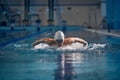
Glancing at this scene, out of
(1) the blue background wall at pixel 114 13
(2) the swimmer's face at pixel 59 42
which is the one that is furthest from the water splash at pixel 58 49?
(1) the blue background wall at pixel 114 13

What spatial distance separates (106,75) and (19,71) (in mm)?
1025

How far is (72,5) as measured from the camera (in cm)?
2430

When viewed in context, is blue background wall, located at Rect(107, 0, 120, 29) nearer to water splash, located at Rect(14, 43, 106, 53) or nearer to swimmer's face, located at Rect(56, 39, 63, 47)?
water splash, located at Rect(14, 43, 106, 53)

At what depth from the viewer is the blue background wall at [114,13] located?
18312mm

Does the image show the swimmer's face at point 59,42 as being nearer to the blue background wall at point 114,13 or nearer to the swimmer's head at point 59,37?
the swimmer's head at point 59,37

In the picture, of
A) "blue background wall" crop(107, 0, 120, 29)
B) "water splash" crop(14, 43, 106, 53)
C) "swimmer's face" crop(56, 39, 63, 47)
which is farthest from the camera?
"blue background wall" crop(107, 0, 120, 29)

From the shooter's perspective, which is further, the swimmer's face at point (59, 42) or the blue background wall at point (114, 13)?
the blue background wall at point (114, 13)

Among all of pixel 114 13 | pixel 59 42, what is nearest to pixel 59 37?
pixel 59 42

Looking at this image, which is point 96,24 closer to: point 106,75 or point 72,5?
point 72,5

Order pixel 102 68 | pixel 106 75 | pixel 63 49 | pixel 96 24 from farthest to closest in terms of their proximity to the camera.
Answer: pixel 96 24
pixel 63 49
pixel 102 68
pixel 106 75

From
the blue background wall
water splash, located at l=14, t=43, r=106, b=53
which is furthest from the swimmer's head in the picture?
the blue background wall

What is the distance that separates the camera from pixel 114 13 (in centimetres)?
1831

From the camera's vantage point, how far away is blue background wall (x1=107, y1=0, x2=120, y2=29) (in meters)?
18.3

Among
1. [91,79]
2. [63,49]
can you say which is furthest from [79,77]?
[63,49]
